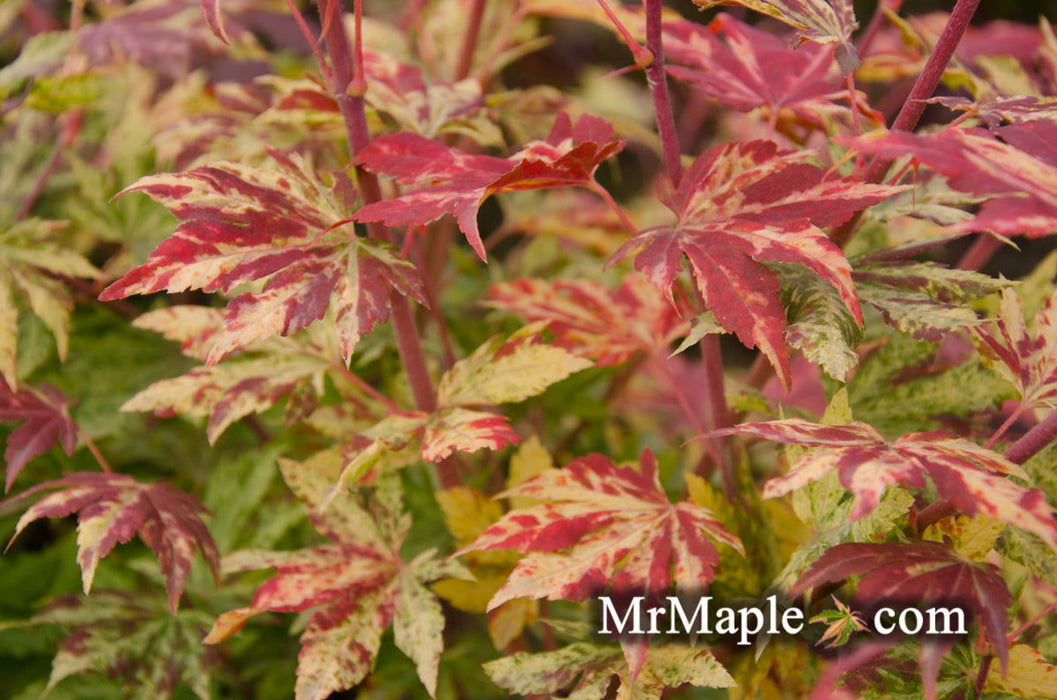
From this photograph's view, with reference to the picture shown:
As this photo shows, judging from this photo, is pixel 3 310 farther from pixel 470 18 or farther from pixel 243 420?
pixel 470 18

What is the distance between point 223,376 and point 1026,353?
685 millimetres

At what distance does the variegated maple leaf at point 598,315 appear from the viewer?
2.82 feet

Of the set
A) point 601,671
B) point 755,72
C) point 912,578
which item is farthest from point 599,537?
point 755,72

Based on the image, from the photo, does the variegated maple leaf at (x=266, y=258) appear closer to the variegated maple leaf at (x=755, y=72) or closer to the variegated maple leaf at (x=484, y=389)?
the variegated maple leaf at (x=484, y=389)

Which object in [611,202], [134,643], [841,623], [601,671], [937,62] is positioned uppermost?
[937,62]

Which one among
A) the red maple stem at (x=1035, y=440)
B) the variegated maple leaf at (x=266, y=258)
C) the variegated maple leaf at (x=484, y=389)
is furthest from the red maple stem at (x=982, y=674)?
the variegated maple leaf at (x=266, y=258)

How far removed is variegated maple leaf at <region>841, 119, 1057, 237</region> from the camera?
453 mm

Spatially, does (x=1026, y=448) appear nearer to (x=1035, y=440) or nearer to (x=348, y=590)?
(x=1035, y=440)

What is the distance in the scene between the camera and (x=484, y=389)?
2.48ft

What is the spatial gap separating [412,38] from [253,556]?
0.85m

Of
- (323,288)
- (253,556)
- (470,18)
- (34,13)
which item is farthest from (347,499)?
(34,13)

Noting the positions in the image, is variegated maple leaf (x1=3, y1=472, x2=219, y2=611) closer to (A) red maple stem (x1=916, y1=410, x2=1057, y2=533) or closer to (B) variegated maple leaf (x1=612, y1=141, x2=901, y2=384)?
(B) variegated maple leaf (x1=612, y1=141, x2=901, y2=384)

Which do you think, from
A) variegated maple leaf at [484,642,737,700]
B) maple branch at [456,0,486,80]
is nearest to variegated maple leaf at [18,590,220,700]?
variegated maple leaf at [484,642,737,700]

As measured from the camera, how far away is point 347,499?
0.81 m
